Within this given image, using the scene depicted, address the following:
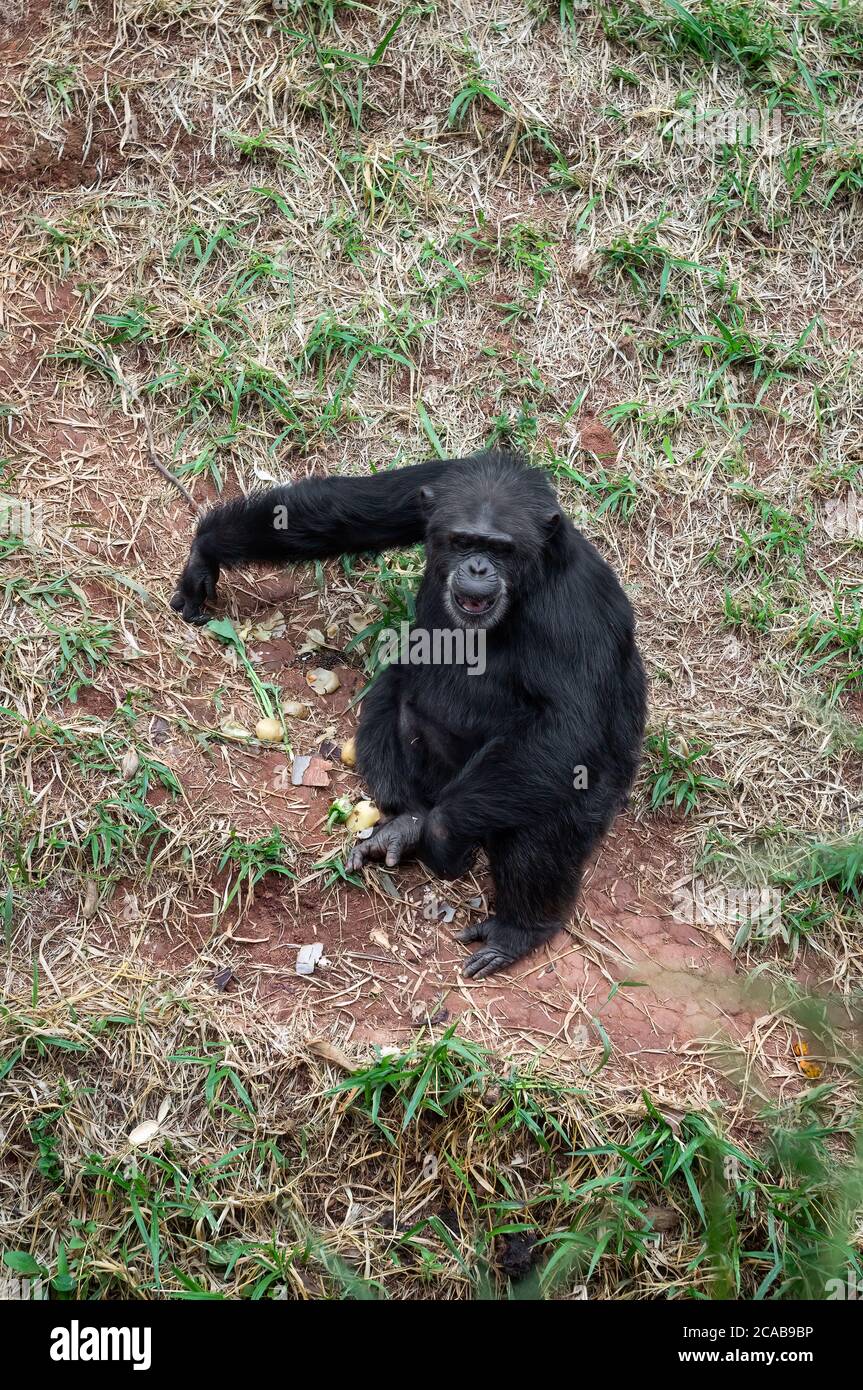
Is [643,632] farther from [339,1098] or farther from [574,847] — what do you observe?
[339,1098]

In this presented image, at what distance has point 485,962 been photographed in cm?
528

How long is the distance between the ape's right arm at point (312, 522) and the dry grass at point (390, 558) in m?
0.44

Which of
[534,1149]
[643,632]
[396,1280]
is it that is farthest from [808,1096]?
[643,632]

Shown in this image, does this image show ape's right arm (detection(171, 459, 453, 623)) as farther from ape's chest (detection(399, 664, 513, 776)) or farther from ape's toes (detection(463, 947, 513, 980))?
ape's toes (detection(463, 947, 513, 980))

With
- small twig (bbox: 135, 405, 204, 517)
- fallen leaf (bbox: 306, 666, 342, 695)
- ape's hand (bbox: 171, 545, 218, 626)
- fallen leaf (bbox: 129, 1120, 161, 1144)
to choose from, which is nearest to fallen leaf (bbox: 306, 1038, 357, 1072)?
fallen leaf (bbox: 129, 1120, 161, 1144)

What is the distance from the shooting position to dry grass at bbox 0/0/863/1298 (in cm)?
Answer: 464

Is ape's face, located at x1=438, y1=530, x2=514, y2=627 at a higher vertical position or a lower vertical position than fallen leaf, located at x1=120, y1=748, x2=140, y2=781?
higher

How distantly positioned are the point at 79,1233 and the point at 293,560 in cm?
308

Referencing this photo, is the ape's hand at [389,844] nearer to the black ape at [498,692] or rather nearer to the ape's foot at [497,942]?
the black ape at [498,692]

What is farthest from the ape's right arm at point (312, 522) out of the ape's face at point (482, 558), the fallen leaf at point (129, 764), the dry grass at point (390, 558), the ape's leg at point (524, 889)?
the ape's leg at point (524, 889)

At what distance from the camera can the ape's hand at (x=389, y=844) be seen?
17.9ft

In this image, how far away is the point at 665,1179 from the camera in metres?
4.69

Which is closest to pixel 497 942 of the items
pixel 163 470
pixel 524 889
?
pixel 524 889

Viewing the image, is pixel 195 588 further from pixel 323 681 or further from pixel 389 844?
pixel 389 844
